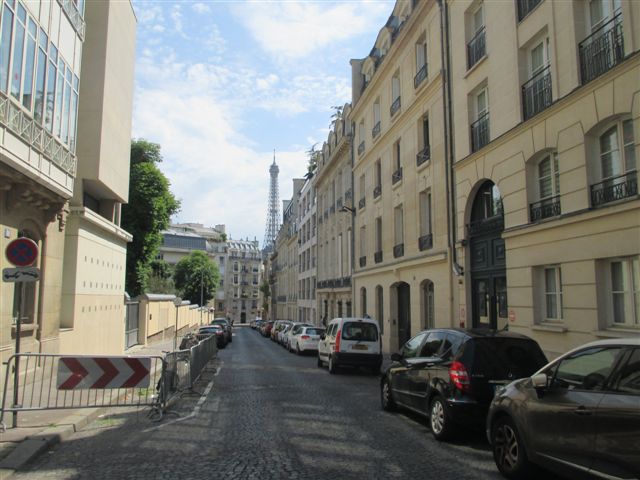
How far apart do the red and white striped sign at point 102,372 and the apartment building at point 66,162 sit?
4.02 m

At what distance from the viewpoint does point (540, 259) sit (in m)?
12.4

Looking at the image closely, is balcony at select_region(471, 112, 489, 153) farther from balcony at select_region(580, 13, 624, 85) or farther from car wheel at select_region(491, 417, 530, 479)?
car wheel at select_region(491, 417, 530, 479)

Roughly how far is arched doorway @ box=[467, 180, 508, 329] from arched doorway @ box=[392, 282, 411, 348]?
675 centimetres

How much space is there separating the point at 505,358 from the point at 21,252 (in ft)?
24.4

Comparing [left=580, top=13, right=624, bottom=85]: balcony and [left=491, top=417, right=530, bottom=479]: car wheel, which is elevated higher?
[left=580, top=13, right=624, bottom=85]: balcony

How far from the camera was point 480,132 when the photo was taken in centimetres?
1609

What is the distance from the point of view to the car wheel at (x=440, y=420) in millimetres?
7449

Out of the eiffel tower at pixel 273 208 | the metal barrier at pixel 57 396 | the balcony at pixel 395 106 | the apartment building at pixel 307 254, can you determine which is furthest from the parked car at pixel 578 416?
the eiffel tower at pixel 273 208

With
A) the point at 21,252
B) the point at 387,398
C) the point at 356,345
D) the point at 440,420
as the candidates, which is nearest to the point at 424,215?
the point at 356,345

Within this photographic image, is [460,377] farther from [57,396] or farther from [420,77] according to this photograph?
[420,77]

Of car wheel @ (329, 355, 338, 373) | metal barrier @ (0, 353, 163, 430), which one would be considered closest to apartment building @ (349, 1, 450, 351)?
car wheel @ (329, 355, 338, 373)

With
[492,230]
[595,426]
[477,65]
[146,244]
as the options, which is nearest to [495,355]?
[595,426]

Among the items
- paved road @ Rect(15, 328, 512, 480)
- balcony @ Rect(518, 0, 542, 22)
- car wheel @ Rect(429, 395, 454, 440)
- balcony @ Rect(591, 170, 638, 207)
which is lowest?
paved road @ Rect(15, 328, 512, 480)

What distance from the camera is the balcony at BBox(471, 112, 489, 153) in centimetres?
1573
